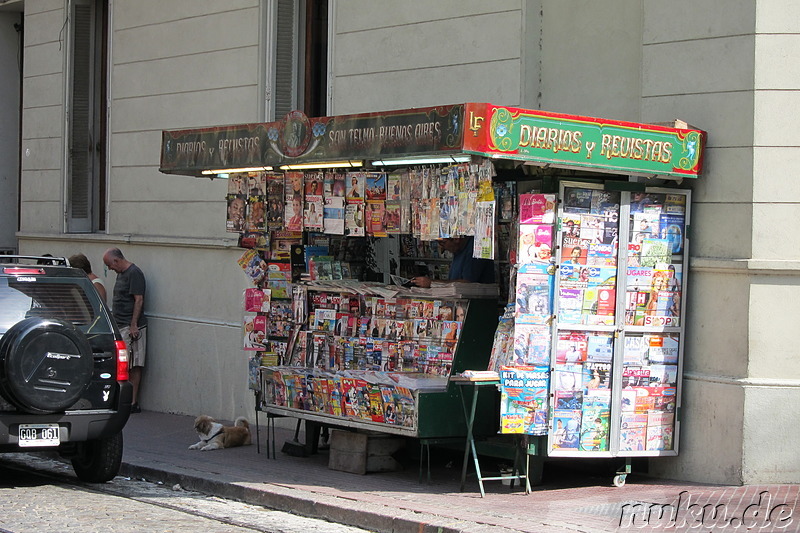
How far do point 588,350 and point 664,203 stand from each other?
134cm

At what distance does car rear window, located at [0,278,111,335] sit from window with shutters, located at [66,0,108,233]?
6483 mm

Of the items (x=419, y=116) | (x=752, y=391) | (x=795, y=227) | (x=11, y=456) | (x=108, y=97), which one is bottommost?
(x=11, y=456)

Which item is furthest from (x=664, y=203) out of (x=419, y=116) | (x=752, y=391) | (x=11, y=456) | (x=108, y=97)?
(x=108, y=97)

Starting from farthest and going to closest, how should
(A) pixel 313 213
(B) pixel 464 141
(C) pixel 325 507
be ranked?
1. (A) pixel 313 213
2. (C) pixel 325 507
3. (B) pixel 464 141

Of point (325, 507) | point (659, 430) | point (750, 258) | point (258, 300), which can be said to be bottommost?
point (325, 507)

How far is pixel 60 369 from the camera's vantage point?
859cm

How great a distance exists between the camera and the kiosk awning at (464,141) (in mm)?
7723

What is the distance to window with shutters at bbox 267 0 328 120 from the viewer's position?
42.1ft

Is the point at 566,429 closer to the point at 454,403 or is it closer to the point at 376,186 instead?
the point at 454,403

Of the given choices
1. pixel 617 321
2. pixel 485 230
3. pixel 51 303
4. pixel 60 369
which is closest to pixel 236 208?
pixel 51 303

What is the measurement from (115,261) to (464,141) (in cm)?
696

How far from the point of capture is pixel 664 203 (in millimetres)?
8961

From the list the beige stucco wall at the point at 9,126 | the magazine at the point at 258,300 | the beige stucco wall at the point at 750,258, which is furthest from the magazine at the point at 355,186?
the beige stucco wall at the point at 9,126

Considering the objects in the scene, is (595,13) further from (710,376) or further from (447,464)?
(447,464)
